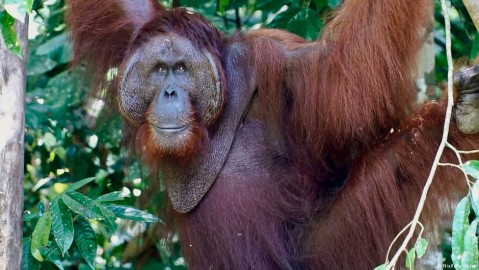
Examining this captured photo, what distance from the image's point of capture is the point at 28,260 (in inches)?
157

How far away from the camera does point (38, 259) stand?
385 centimetres

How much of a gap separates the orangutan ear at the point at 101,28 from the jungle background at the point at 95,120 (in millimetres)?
199

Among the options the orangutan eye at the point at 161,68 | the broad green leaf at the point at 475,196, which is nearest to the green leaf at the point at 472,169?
the broad green leaf at the point at 475,196

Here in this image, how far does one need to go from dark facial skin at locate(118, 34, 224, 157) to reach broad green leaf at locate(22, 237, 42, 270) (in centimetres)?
77

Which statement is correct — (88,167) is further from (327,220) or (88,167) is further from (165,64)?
(327,220)

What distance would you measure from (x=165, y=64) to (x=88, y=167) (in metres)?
1.65

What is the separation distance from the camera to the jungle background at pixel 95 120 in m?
5.17

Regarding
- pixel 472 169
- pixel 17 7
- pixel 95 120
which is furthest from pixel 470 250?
pixel 95 120

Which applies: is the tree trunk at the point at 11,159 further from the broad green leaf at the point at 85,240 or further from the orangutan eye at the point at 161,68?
the orangutan eye at the point at 161,68

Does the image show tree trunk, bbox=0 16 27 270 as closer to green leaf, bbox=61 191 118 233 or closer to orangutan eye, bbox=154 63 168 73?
green leaf, bbox=61 191 118 233

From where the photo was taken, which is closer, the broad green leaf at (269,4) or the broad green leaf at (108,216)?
the broad green leaf at (108,216)

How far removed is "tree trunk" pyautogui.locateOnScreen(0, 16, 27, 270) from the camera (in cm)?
348

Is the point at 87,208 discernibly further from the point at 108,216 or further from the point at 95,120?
the point at 95,120

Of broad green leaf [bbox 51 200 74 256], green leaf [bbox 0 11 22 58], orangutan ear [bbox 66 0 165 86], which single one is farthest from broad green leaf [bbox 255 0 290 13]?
green leaf [bbox 0 11 22 58]
